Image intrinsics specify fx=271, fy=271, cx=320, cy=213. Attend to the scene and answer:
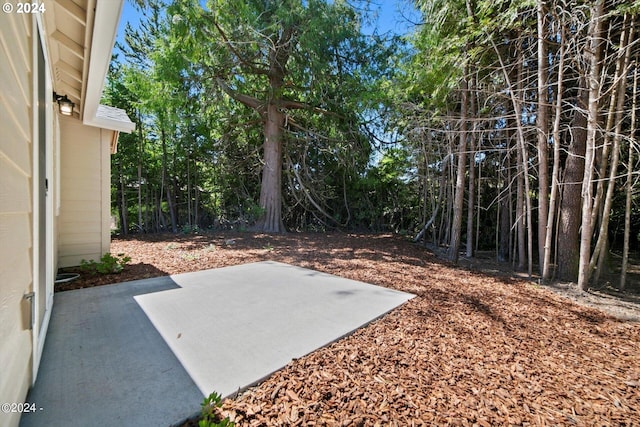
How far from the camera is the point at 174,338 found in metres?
1.88

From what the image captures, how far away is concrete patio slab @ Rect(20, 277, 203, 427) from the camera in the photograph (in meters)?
1.20

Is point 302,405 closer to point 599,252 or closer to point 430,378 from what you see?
point 430,378

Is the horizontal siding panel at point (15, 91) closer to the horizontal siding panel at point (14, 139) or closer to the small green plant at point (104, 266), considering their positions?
the horizontal siding panel at point (14, 139)

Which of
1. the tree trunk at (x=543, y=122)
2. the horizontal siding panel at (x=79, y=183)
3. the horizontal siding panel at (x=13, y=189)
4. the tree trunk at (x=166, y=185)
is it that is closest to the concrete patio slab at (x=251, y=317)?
the horizontal siding panel at (x=13, y=189)

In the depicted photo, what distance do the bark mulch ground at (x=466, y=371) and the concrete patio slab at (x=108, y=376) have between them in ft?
1.07

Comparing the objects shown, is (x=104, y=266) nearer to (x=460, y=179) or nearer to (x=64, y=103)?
(x=64, y=103)

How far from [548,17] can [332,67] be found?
4684 mm

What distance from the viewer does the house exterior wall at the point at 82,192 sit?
356 cm

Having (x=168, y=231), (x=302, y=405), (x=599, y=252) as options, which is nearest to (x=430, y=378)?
(x=302, y=405)

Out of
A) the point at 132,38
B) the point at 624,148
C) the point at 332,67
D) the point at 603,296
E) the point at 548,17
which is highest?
the point at 132,38

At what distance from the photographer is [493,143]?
5.60m

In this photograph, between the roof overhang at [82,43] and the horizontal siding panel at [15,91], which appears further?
the roof overhang at [82,43]

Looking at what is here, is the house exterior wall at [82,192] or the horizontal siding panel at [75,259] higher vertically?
the house exterior wall at [82,192]

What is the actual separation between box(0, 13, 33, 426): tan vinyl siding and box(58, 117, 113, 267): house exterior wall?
2.90 metres
